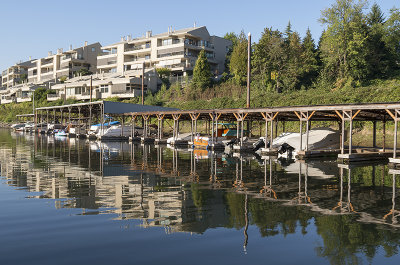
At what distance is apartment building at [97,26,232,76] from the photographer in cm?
7850

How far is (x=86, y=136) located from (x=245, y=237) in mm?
47958

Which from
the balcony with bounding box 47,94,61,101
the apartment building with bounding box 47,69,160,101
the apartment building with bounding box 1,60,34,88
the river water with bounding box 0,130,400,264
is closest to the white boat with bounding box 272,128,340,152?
the river water with bounding box 0,130,400,264

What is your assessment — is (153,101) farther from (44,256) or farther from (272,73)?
(44,256)

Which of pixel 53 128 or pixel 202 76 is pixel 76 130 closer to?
pixel 53 128

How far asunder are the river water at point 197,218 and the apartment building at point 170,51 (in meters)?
61.8

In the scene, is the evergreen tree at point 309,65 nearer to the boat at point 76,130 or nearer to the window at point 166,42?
the window at point 166,42

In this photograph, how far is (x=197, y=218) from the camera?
9.84 metres

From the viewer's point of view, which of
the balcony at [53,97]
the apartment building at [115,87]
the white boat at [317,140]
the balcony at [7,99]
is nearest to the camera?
the white boat at [317,140]

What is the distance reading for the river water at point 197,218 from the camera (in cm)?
733

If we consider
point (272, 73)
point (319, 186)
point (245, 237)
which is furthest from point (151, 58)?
point (245, 237)

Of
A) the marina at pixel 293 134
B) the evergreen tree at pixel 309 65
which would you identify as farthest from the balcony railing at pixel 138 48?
the marina at pixel 293 134

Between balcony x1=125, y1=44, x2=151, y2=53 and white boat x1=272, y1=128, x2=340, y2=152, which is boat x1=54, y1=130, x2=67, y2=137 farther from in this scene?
white boat x1=272, y1=128, x2=340, y2=152

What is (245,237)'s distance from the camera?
8.38 m

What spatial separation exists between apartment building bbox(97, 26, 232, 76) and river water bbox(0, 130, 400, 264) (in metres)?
61.8
